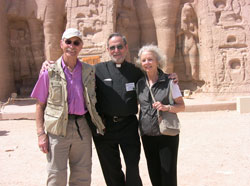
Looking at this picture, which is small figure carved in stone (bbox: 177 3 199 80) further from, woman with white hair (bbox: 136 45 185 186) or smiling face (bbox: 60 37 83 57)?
smiling face (bbox: 60 37 83 57)

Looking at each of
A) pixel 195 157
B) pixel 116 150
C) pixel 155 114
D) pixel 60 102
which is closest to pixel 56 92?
pixel 60 102

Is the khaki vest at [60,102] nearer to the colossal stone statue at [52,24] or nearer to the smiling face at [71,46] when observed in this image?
the smiling face at [71,46]

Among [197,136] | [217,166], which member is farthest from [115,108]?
[197,136]

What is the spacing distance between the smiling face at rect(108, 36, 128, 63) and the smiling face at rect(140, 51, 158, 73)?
0.26m

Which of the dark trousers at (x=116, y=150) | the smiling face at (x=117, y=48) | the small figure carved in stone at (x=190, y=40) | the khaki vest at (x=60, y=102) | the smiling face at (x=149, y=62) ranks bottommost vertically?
the dark trousers at (x=116, y=150)

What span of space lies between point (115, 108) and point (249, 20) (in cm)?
1155

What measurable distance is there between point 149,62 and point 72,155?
1.28m

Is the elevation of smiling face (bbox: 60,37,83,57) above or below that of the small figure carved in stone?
below

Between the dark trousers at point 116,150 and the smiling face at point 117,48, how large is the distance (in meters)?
0.71

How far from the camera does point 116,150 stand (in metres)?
2.86

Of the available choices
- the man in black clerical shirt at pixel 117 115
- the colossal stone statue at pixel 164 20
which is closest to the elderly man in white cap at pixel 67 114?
the man in black clerical shirt at pixel 117 115

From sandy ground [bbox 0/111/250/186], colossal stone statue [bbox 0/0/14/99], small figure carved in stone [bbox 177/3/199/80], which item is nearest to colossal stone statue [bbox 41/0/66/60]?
colossal stone statue [bbox 0/0/14/99]

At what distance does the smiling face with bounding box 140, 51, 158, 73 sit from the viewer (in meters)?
2.68

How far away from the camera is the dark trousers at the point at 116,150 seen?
275cm
